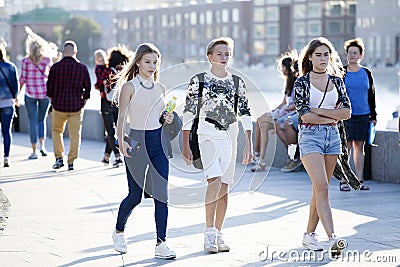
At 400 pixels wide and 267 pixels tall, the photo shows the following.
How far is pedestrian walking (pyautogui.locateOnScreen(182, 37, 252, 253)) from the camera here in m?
6.95

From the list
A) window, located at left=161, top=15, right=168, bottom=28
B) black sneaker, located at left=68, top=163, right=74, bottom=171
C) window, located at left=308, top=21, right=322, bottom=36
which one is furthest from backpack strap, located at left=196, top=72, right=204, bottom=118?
window, located at left=161, top=15, right=168, bottom=28

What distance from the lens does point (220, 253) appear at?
279 inches

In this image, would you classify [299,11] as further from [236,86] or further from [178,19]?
[236,86]

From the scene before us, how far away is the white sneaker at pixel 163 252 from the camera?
22.5 ft

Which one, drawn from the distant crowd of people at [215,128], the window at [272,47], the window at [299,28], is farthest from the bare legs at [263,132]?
the window at [272,47]

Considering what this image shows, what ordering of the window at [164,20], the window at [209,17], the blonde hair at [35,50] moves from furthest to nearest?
the window at [164,20] < the window at [209,17] < the blonde hair at [35,50]

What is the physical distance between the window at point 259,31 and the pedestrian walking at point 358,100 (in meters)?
128

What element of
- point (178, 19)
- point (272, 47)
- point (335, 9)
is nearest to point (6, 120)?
point (335, 9)

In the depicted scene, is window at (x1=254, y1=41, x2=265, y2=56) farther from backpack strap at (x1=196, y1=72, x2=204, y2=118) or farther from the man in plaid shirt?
backpack strap at (x1=196, y1=72, x2=204, y2=118)

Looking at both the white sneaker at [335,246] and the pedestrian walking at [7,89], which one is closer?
the white sneaker at [335,246]

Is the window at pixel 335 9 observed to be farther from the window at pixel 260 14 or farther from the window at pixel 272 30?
the window at pixel 260 14

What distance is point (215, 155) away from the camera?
22.9ft

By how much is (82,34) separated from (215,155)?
154503 mm

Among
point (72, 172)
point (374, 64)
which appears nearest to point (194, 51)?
point (374, 64)
